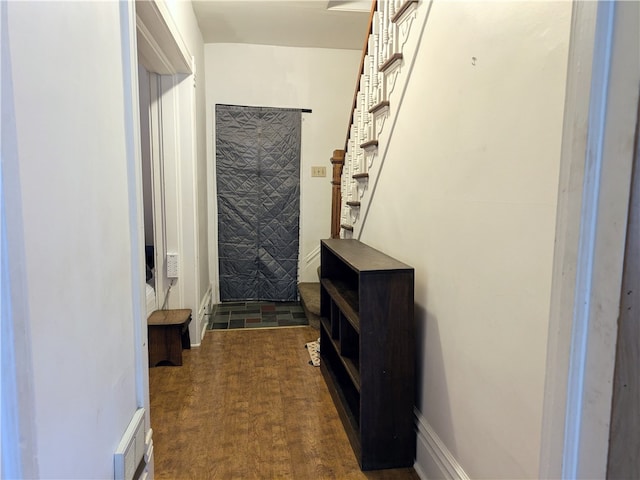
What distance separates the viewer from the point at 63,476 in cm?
75

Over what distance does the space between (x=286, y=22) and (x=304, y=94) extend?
799 mm

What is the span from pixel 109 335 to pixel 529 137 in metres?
1.20

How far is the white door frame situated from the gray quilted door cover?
3.61 meters

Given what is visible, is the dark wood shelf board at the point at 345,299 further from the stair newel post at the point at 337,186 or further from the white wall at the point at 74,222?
the stair newel post at the point at 337,186

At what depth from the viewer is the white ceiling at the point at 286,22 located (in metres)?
3.10

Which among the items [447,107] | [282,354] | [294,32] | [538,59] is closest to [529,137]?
[538,59]

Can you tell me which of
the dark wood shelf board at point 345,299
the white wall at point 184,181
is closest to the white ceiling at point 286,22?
the white wall at point 184,181

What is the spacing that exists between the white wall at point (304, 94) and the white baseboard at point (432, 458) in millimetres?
2725

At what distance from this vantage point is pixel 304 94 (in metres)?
4.12

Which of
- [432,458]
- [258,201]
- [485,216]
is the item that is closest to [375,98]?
[485,216]

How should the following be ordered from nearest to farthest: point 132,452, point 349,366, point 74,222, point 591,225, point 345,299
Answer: point 591,225, point 74,222, point 132,452, point 349,366, point 345,299

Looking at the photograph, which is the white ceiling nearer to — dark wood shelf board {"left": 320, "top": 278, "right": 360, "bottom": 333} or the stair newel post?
the stair newel post

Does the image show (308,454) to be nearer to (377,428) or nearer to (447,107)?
(377,428)

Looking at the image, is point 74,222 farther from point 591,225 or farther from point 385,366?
point 385,366
